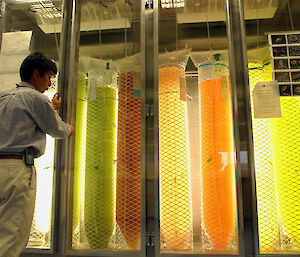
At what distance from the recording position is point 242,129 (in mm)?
1530

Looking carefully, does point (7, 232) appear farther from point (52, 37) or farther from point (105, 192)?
point (52, 37)

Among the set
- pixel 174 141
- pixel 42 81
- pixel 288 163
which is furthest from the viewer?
pixel 174 141

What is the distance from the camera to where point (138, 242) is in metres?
1.56

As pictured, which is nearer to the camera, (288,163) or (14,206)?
(14,206)

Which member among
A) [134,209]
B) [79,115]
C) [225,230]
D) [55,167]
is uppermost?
[79,115]

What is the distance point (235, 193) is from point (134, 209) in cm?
63

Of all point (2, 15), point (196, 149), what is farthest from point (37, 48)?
point (196, 149)

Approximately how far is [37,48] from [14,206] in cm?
118

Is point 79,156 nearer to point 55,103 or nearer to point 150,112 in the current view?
point 55,103

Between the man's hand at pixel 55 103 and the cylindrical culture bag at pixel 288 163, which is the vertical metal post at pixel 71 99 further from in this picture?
the cylindrical culture bag at pixel 288 163

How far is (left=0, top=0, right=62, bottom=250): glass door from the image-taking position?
5.34ft

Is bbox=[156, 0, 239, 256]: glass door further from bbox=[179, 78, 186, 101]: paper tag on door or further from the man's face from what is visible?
the man's face

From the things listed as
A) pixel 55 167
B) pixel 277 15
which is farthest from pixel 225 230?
pixel 277 15

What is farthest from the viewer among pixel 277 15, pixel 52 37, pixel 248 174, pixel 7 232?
pixel 52 37
